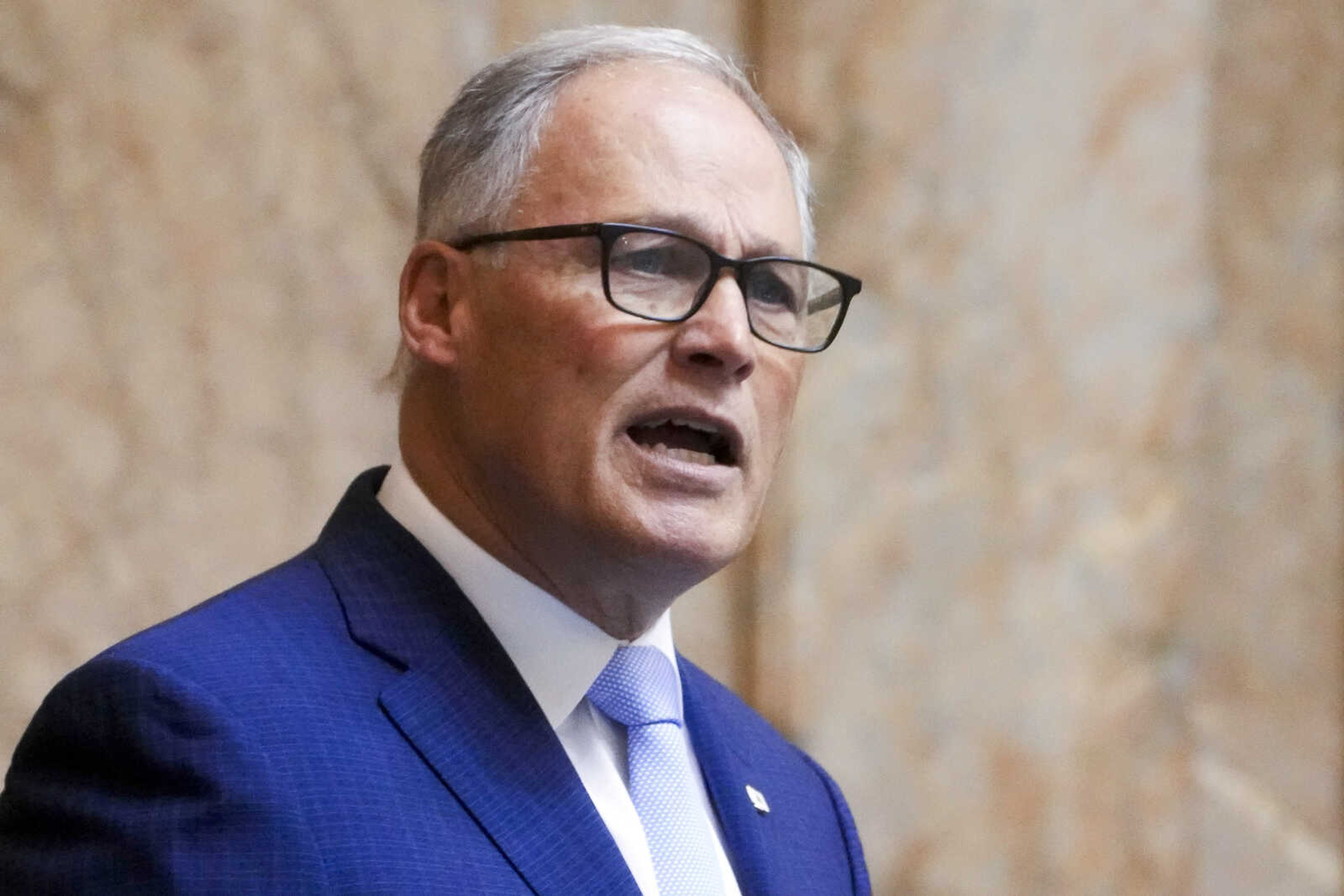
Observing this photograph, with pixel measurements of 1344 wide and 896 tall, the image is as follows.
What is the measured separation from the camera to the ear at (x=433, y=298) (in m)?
1.83

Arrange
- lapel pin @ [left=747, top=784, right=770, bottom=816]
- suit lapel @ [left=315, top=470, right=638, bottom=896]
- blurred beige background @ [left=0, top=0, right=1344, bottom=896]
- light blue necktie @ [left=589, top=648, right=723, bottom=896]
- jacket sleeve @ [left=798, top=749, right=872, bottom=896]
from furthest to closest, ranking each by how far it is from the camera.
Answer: blurred beige background @ [left=0, top=0, right=1344, bottom=896], jacket sleeve @ [left=798, top=749, right=872, bottom=896], lapel pin @ [left=747, top=784, right=770, bottom=816], light blue necktie @ [left=589, top=648, right=723, bottom=896], suit lapel @ [left=315, top=470, right=638, bottom=896]

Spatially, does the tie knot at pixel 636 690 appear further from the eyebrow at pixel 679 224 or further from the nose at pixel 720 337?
the eyebrow at pixel 679 224

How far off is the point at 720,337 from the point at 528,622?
0.38 meters

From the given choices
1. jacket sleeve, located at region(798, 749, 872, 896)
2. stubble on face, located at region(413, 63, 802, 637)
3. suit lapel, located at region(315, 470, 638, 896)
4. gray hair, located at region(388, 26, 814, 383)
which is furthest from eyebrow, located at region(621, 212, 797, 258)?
jacket sleeve, located at region(798, 749, 872, 896)

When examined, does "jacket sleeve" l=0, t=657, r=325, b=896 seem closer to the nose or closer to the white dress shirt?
the white dress shirt

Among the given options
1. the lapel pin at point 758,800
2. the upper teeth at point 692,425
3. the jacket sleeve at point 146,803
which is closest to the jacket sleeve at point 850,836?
the lapel pin at point 758,800

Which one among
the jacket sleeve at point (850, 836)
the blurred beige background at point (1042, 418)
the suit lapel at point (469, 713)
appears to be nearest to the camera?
the suit lapel at point (469, 713)

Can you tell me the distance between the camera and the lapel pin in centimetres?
196

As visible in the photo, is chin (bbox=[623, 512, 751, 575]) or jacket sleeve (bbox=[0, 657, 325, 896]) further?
chin (bbox=[623, 512, 751, 575])

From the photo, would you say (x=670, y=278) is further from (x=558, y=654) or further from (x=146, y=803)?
(x=146, y=803)

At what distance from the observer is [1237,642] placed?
10.2 feet

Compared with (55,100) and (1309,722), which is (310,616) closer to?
(55,100)

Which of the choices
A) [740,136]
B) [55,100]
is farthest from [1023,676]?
[55,100]

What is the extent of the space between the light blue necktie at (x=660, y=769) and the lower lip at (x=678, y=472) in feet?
0.71
